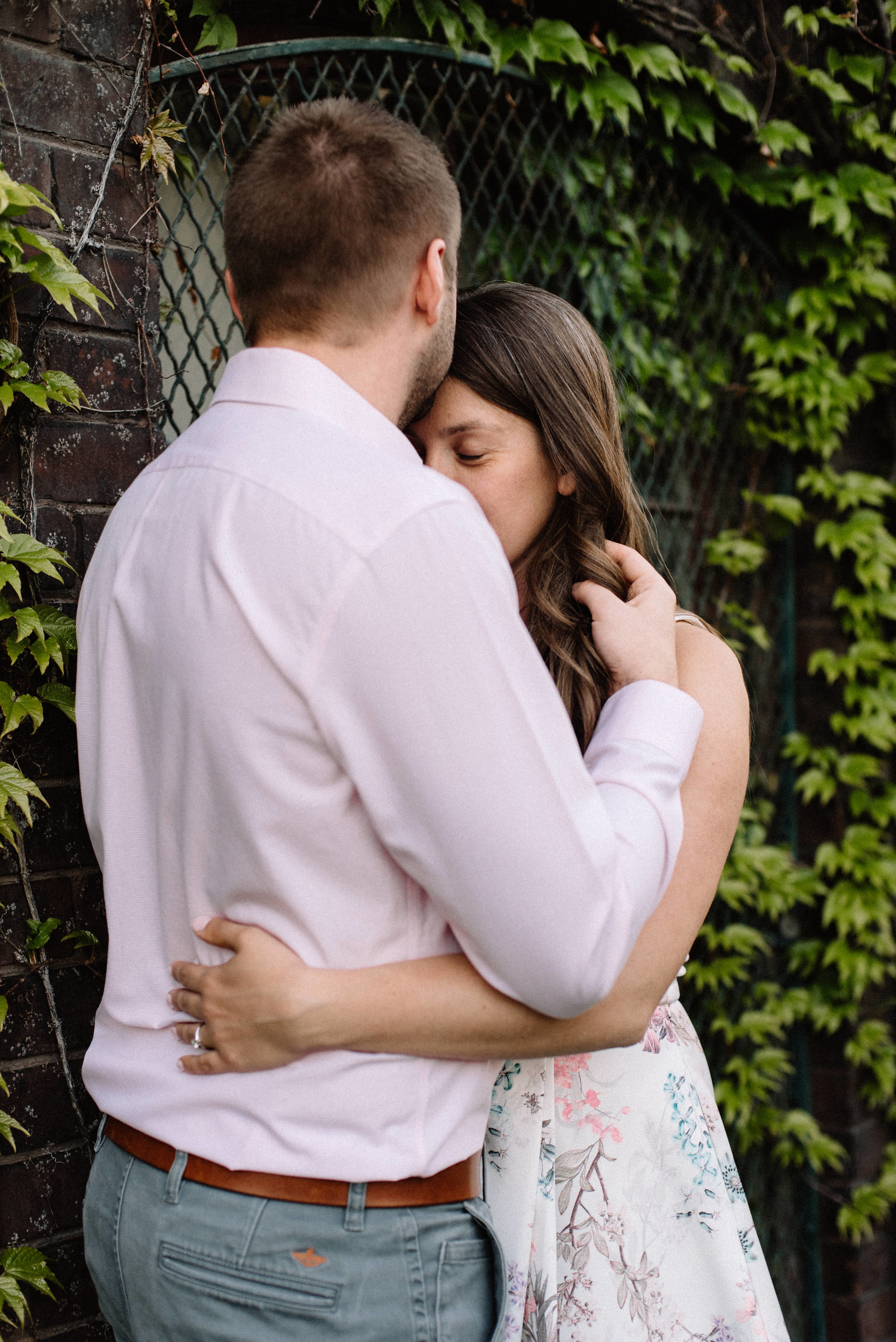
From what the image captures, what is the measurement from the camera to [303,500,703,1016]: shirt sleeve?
0.96 meters

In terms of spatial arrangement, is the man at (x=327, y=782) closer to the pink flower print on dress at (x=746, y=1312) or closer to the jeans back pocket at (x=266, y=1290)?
the jeans back pocket at (x=266, y=1290)

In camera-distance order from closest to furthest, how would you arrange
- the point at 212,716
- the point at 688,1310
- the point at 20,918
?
the point at 212,716
the point at 688,1310
the point at 20,918

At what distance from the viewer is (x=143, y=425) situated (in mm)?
1779

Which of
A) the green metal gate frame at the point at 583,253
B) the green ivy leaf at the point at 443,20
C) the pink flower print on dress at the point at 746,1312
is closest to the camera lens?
the pink flower print on dress at the point at 746,1312

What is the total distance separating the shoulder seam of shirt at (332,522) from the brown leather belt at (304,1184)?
0.62m

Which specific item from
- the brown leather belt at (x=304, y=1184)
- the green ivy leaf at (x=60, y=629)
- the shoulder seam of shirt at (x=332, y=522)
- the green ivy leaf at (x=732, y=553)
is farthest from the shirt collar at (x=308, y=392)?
the green ivy leaf at (x=732, y=553)

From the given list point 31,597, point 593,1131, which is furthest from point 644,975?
point 31,597

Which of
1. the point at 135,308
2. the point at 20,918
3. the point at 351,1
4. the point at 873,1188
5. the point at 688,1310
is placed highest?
the point at 351,1

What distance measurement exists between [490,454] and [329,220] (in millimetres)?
727

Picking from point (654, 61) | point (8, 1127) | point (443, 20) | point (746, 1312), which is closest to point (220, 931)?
point (8, 1127)

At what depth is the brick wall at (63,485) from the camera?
5.30ft

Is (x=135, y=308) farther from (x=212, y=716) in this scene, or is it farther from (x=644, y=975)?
(x=644, y=975)

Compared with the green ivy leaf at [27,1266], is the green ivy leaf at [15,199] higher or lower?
higher

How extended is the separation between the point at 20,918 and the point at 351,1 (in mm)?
2035
